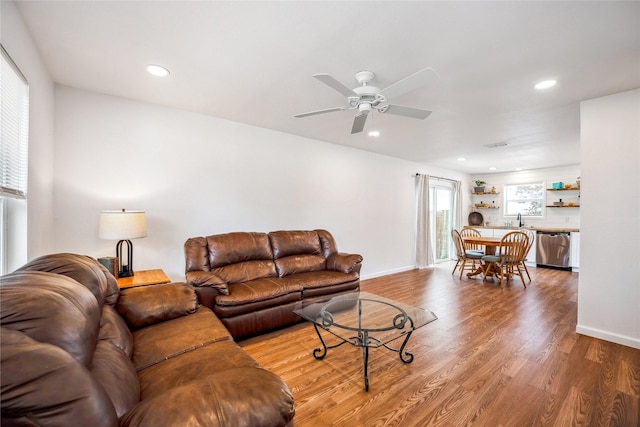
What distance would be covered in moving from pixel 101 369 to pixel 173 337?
67cm

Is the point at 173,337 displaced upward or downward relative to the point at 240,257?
downward

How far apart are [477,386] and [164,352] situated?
82.2 inches

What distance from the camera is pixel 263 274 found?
3.24 meters

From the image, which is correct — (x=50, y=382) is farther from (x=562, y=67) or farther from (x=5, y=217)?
(x=562, y=67)

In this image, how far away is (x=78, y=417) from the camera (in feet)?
2.17

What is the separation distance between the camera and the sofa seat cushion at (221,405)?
0.81 metres

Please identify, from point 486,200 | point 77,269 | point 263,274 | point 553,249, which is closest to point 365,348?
point 263,274

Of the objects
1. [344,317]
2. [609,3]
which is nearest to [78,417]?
[344,317]

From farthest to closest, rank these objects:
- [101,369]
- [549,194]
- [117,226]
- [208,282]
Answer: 1. [549,194]
2. [208,282]
3. [117,226]
4. [101,369]

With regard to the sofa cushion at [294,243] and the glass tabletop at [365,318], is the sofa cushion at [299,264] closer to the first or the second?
the sofa cushion at [294,243]

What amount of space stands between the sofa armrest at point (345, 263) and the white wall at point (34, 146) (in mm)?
2869

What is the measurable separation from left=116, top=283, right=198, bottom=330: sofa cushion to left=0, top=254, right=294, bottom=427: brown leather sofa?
15 centimetres

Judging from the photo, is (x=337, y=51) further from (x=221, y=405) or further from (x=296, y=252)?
(x=296, y=252)

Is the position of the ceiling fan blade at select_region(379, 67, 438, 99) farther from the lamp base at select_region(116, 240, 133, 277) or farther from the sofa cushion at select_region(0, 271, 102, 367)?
the lamp base at select_region(116, 240, 133, 277)
